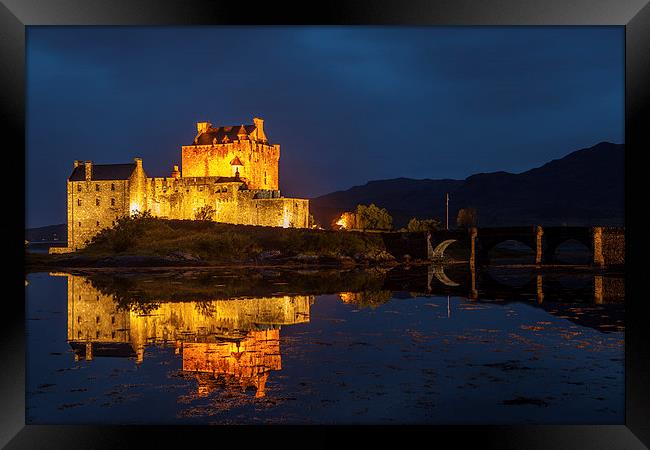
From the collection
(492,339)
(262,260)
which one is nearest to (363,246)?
(262,260)

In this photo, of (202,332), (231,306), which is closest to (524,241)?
(231,306)

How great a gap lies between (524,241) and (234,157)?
1035 inches

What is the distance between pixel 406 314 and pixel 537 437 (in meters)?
13.2

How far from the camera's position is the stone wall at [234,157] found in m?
64.4

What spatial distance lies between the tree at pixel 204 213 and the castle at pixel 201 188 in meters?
0.23

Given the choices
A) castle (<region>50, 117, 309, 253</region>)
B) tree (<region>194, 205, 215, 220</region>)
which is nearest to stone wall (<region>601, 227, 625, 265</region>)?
castle (<region>50, 117, 309, 253</region>)

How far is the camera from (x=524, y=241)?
5841 centimetres

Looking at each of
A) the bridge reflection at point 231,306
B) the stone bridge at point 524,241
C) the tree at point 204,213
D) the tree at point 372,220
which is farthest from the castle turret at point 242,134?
the bridge reflection at point 231,306

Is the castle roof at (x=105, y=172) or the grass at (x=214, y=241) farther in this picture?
the castle roof at (x=105, y=172)

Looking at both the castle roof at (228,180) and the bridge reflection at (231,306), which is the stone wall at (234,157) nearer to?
the castle roof at (228,180)

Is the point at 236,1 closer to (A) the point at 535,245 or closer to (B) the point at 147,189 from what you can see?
(B) the point at 147,189

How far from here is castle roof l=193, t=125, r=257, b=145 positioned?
6619 centimetres

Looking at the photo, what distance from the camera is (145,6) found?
7.92 meters
